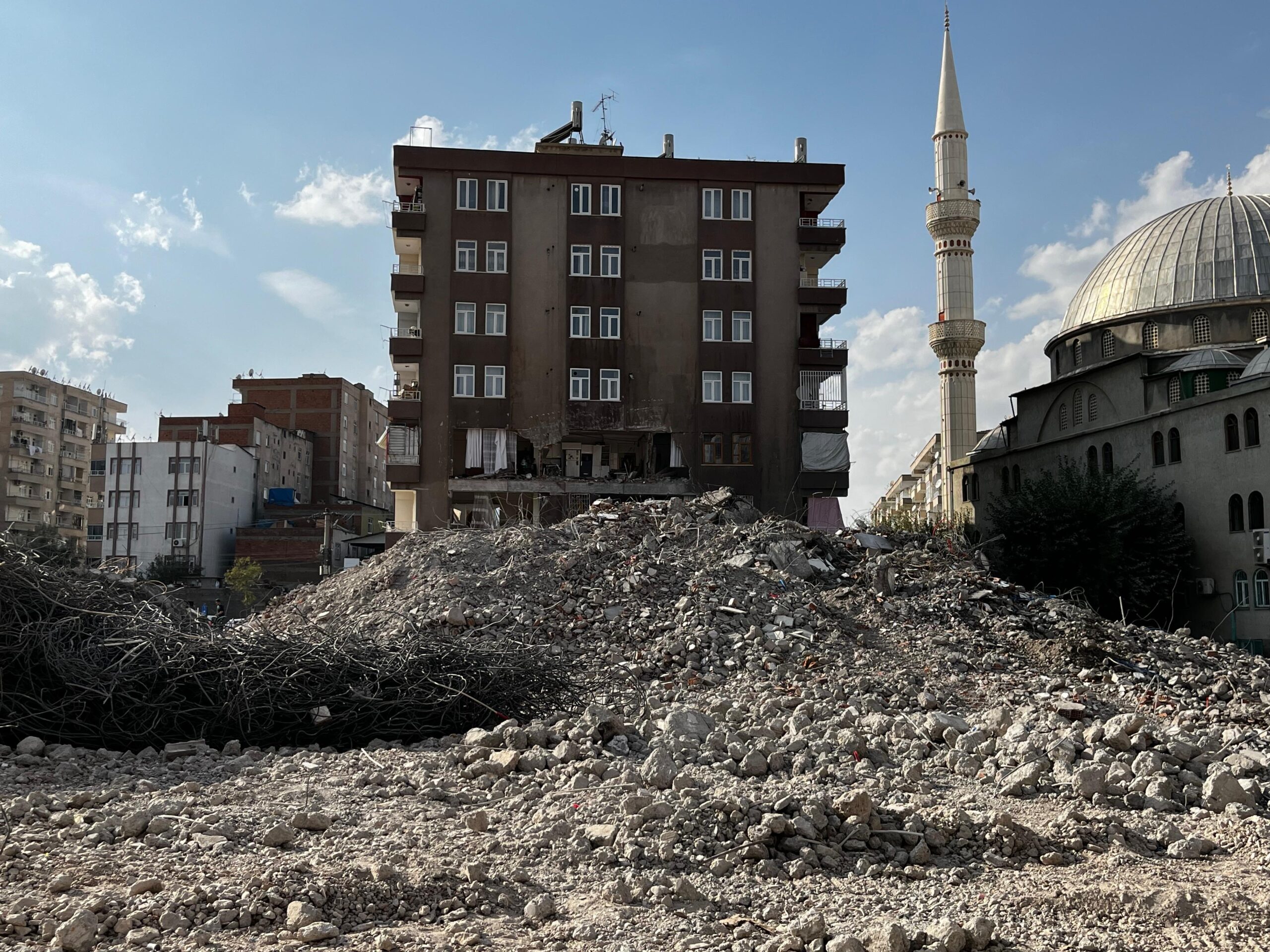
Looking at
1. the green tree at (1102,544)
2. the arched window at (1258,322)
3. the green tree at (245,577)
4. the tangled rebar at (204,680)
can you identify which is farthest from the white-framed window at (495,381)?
the arched window at (1258,322)

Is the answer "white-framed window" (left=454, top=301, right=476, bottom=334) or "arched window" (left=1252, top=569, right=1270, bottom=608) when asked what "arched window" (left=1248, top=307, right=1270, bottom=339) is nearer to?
"arched window" (left=1252, top=569, right=1270, bottom=608)

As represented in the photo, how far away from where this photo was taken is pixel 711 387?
33.2m

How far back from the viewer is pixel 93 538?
5753cm

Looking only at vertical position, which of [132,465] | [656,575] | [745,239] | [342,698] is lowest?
[342,698]

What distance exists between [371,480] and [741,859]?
7212cm

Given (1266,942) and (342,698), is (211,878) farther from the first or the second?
(1266,942)

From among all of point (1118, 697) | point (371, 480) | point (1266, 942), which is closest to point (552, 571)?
point (1118, 697)

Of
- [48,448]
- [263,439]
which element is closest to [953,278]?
[263,439]

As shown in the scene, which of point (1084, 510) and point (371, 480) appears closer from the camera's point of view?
point (1084, 510)

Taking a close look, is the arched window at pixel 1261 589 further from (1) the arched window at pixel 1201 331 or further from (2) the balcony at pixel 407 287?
(2) the balcony at pixel 407 287

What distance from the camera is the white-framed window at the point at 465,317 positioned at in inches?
1281

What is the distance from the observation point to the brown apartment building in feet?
106

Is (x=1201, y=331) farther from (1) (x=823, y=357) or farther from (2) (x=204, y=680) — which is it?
(2) (x=204, y=680)

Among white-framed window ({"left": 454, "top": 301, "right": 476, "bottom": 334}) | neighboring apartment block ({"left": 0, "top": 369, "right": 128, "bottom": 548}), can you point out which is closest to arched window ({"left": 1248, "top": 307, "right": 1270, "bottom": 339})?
white-framed window ({"left": 454, "top": 301, "right": 476, "bottom": 334})
